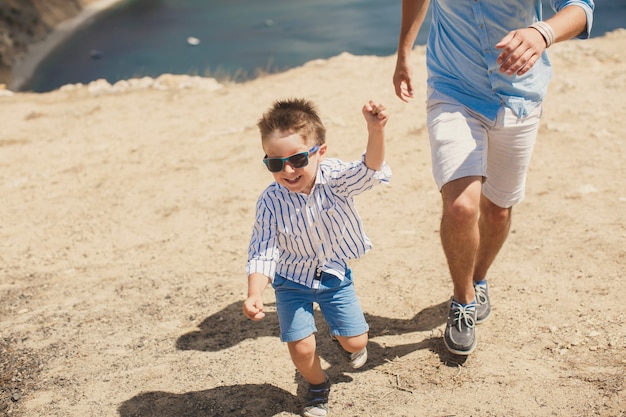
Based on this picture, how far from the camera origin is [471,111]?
356 cm

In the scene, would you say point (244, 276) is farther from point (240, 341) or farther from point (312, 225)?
point (312, 225)

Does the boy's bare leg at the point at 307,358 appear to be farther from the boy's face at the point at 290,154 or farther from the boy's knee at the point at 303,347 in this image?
the boy's face at the point at 290,154

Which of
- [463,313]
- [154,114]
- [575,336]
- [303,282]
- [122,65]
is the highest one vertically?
[303,282]

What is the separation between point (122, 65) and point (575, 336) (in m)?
23.0

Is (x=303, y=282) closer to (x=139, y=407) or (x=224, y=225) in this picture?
(x=139, y=407)

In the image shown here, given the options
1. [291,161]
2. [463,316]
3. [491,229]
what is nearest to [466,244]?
[463,316]

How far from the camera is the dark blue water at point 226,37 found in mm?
21688

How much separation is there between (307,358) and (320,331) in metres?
0.90

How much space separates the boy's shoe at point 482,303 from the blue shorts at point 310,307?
910mm

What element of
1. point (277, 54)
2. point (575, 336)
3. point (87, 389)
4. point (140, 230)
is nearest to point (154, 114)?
point (140, 230)

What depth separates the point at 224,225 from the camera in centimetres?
577

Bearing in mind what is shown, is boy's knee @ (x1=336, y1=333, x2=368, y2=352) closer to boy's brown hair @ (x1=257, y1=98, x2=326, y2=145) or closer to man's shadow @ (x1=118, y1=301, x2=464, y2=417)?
man's shadow @ (x1=118, y1=301, x2=464, y2=417)

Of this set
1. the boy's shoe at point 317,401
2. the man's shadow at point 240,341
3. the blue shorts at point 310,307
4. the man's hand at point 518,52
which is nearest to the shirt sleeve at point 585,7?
the man's hand at point 518,52

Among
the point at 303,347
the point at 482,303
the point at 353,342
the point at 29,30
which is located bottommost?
the point at 29,30
